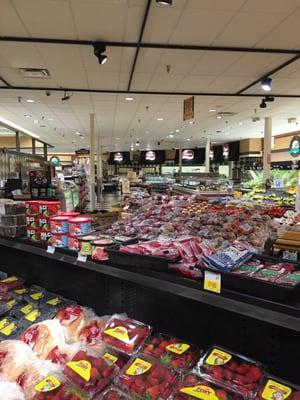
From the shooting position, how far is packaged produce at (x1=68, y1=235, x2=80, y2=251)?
7.04 feet

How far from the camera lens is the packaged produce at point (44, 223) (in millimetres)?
2479

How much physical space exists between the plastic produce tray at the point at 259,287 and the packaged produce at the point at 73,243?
95 centimetres

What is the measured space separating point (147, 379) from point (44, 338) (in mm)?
705

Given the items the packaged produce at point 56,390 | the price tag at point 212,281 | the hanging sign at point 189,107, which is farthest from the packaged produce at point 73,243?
the hanging sign at point 189,107

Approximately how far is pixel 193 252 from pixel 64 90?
24.3ft

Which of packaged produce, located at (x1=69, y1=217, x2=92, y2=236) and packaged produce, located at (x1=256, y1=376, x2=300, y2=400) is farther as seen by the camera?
packaged produce, located at (x1=69, y1=217, x2=92, y2=236)

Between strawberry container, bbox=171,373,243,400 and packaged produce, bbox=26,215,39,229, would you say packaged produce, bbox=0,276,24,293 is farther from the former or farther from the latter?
strawberry container, bbox=171,373,243,400

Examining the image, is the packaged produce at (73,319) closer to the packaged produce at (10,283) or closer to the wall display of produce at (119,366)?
the wall display of produce at (119,366)

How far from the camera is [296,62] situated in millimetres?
6027

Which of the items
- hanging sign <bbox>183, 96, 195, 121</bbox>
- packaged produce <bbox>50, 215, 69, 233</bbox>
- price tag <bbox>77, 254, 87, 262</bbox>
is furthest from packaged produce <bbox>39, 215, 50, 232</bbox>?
hanging sign <bbox>183, 96, 195, 121</bbox>

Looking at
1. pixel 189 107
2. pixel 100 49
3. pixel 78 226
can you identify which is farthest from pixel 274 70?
pixel 78 226

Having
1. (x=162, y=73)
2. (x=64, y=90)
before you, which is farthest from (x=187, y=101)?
(x=64, y=90)

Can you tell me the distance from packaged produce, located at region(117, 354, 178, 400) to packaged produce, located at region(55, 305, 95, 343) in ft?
1.71

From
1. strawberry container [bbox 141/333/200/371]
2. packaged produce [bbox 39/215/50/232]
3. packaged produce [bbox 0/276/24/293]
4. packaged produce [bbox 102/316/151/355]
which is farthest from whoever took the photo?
packaged produce [bbox 0/276/24/293]
